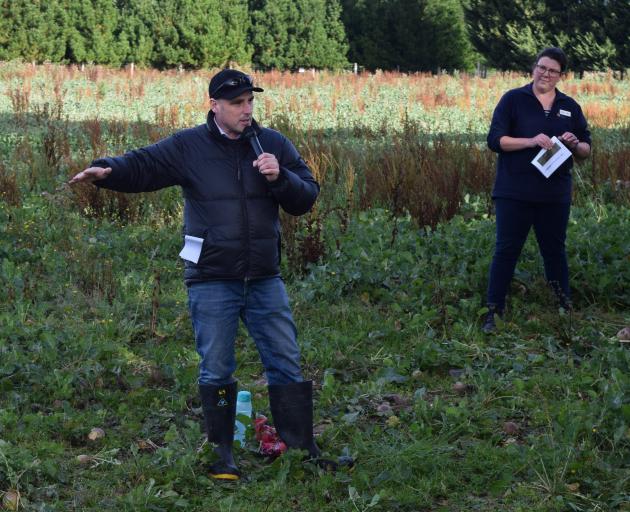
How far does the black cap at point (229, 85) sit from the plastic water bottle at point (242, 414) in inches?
58.8

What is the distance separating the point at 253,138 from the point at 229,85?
247 mm

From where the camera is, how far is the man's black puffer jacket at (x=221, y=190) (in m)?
4.24

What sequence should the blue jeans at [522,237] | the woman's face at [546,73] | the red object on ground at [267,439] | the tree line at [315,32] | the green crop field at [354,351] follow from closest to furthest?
1. the green crop field at [354,351]
2. the red object on ground at [267,439]
3. the woman's face at [546,73]
4. the blue jeans at [522,237]
5. the tree line at [315,32]

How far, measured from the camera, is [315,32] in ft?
146

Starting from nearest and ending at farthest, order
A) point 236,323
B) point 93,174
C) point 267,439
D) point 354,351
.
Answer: point 93,174 < point 236,323 < point 267,439 < point 354,351

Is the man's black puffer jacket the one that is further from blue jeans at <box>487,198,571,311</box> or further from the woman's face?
the woman's face

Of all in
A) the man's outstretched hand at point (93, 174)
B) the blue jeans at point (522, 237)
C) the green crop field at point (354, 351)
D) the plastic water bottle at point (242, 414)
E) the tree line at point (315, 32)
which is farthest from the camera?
the tree line at point (315, 32)

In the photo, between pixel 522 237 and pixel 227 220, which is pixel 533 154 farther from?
pixel 227 220

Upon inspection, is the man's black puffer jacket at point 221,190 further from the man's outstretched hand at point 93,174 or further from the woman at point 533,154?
the woman at point 533,154

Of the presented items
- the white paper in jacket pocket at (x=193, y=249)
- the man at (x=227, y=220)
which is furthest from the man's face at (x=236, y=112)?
the white paper in jacket pocket at (x=193, y=249)

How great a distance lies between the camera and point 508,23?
40719mm

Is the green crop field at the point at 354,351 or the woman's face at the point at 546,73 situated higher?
the woman's face at the point at 546,73

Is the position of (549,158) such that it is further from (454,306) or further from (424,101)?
(424,101)

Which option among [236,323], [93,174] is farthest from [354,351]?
[93,174]
